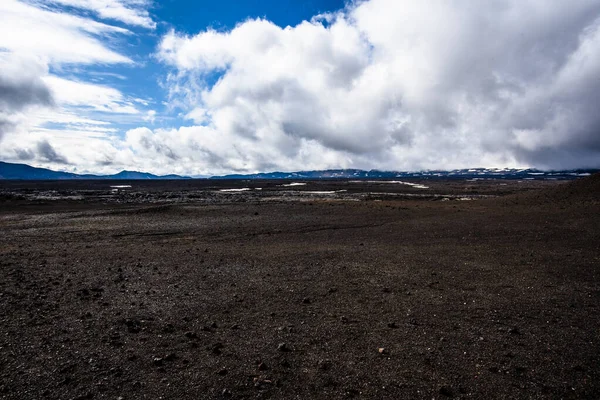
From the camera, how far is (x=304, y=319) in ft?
32.4

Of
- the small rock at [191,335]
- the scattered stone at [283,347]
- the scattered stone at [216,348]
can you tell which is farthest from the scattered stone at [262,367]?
the small rock at [191,335]

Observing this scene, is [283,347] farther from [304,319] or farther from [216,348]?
[304,319]

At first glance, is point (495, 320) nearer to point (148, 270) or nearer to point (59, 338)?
point (59, 338)

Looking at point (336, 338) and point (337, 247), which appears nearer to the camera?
point (336, 338)

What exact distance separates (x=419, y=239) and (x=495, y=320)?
13.1m

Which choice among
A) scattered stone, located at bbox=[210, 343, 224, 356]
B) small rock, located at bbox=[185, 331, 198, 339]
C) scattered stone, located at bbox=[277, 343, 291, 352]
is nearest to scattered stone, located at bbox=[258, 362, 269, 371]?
scattered stone, located at bbox=[277, 343, 291, 352]

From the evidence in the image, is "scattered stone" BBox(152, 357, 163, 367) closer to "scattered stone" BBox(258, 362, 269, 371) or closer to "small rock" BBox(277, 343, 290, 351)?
"scattered stone" BBox(258, 362, 269, 371)

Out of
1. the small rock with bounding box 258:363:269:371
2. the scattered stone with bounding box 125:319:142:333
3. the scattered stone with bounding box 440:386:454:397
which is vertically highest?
the scattered stone with bounding box 440:386:454:397

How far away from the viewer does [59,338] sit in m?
8.66

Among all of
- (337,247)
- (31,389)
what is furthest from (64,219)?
(31,389)

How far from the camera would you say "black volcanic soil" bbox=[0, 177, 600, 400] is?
6.79 metres

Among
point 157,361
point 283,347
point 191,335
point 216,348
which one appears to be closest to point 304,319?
point 283,347

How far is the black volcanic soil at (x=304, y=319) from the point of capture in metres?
6.79

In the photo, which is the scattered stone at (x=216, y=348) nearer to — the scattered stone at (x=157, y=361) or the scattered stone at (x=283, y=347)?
the scattered stone at (x=157, y=361)
